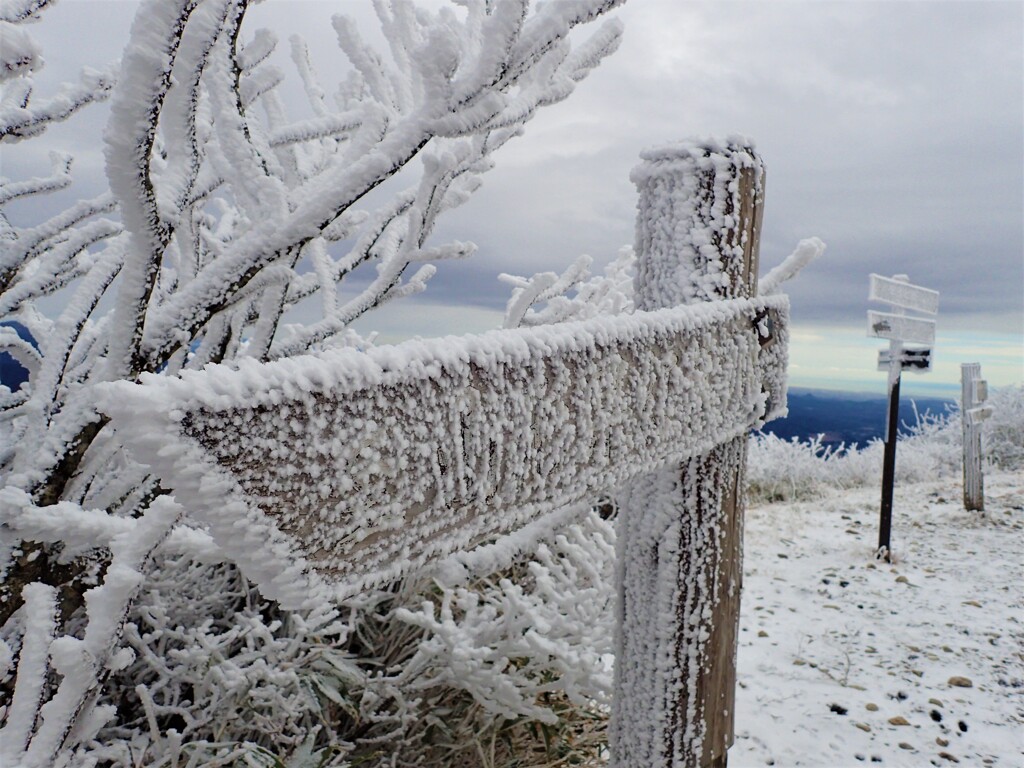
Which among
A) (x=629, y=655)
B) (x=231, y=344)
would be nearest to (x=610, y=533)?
(x=629, y=655)

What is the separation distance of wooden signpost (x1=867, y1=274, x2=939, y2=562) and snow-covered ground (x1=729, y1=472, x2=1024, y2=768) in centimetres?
66

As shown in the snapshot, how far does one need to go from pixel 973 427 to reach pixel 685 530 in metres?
6.55

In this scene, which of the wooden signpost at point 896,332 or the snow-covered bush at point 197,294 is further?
the wooden signpost at point 896,332

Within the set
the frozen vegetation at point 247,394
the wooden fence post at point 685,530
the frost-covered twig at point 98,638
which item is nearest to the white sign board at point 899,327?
the frozen vegetation at point 247,394

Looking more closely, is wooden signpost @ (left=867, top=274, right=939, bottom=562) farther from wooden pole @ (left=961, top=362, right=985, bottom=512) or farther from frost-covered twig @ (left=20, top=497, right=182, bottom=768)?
frost-covered twig @ (left=20, top=497, right=182, bottom=768)

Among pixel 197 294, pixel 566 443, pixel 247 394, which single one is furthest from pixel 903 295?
pixel 247 394

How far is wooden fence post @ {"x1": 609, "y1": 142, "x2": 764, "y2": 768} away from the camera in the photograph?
4.11ft

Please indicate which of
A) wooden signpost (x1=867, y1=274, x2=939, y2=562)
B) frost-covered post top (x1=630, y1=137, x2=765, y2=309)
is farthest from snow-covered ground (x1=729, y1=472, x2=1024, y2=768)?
frost-covered post top (x1=630, y1=137, x2=765, y2=309)

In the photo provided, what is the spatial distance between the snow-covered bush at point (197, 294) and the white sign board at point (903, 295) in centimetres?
479

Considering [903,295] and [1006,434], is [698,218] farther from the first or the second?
[1006,434]

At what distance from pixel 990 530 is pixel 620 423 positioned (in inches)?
253

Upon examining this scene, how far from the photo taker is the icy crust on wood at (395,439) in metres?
0.48

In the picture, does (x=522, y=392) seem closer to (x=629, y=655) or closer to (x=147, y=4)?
(x=147, y=4)

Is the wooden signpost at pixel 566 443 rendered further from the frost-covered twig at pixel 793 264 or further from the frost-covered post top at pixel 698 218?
the frost-covered twig at pixel 793 264
